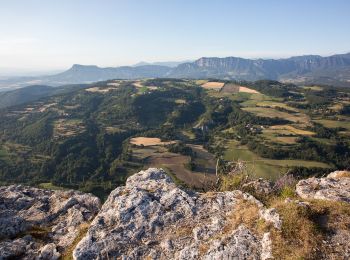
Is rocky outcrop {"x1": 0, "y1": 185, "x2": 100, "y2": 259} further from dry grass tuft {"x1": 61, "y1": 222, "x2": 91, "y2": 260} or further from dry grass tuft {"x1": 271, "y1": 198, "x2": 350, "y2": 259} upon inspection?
dry grass tuft {"x1": 271, "y1": 198, "x2": 350, "y2": 259}

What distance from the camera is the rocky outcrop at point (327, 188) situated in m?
16.4

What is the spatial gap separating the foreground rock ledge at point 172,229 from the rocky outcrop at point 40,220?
218 centimetres

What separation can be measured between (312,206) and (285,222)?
6.00 feet

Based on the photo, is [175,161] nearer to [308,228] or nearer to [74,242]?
[74,242]

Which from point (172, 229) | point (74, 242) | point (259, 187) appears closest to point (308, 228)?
point (259, 187)

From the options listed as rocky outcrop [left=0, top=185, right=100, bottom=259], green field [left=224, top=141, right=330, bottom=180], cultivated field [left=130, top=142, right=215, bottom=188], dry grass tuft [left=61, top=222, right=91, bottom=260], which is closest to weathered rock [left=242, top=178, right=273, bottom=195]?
dry grass tuft [left=61, top=222, right=91, bottom=260]

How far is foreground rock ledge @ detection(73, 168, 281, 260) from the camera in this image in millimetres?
13477

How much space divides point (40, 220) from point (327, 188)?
1696 centimetres

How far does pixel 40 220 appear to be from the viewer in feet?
65.5

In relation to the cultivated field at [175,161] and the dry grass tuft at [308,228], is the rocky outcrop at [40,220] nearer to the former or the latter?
the dry grass tuft at [308,228]

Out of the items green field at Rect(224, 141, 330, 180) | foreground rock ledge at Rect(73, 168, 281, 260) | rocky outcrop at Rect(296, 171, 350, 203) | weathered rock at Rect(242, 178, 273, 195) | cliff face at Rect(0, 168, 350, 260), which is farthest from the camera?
green field at Rect(224, 141, 330, 180)

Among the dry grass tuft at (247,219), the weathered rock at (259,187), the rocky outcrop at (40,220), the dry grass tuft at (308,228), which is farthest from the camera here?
the weathered rock at (259,187)

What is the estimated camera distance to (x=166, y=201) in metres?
17.5

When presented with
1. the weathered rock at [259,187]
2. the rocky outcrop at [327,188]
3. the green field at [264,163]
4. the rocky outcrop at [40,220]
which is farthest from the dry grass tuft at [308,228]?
the green field at [264,163]
